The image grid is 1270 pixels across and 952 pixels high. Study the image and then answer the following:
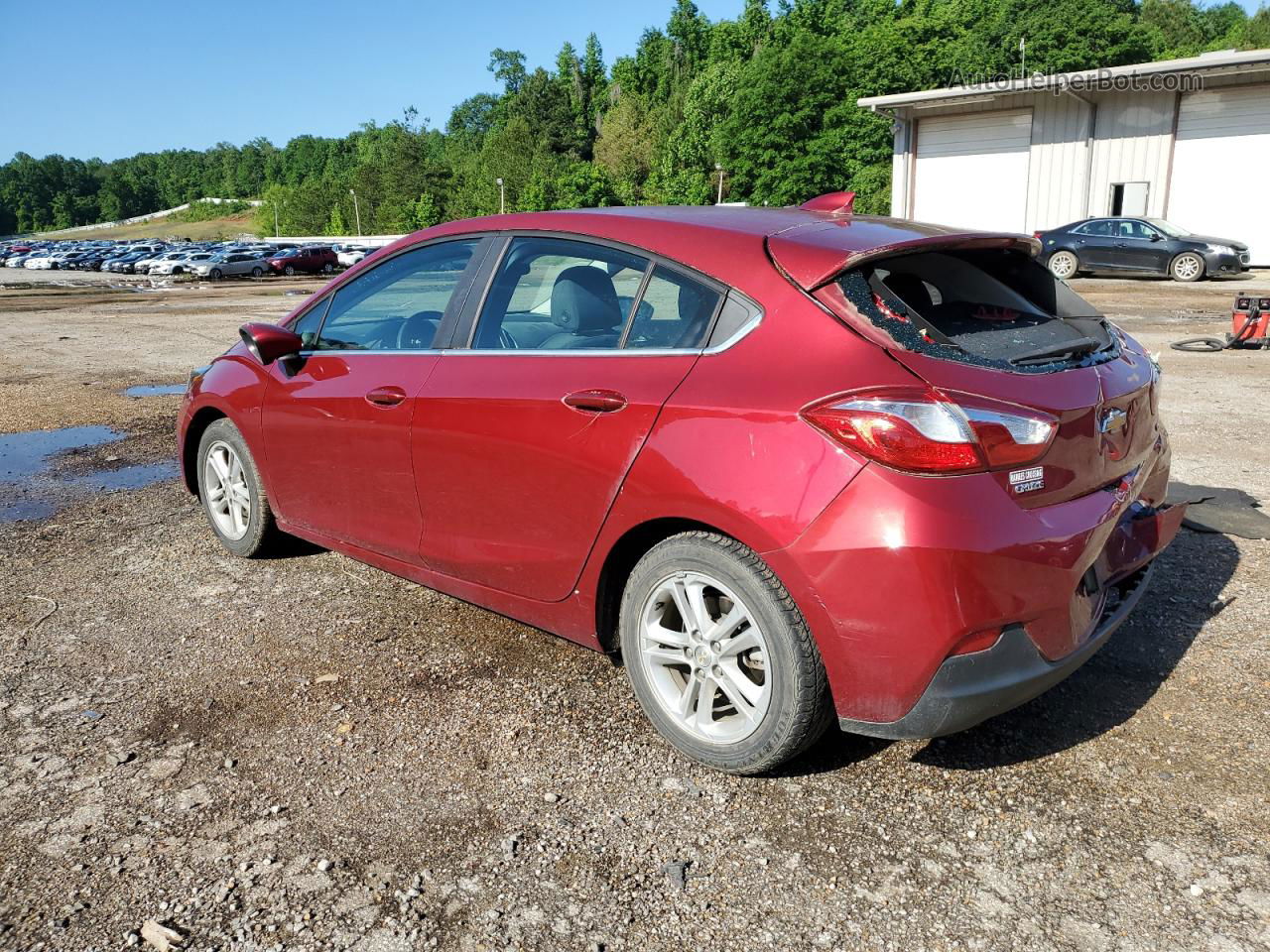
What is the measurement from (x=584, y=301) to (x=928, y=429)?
1.37 m

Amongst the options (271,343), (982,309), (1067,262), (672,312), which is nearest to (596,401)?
(672,312)

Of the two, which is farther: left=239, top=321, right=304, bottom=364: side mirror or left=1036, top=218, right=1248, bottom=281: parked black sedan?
left=1036, top=218, right=1248, bottom=281: parked black sedan

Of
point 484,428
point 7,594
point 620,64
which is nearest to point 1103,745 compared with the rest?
point 484,428

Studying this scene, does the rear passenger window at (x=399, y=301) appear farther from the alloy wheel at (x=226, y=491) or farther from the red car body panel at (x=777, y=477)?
the alloy wheel at (x=226, y=491)

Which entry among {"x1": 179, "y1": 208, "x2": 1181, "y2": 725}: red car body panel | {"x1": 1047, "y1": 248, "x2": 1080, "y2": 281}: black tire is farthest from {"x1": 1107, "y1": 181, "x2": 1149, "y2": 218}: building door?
{"x1": 179, "y1": 208, "x2": 1181, "y2": 725}: red car body panel

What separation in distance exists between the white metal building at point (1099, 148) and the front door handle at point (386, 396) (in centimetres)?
3254

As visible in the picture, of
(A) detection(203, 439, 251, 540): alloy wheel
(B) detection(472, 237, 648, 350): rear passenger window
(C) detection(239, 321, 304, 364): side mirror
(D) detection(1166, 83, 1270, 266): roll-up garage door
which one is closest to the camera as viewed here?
(B) detection(472, 237, 648, 350): rear passenger window

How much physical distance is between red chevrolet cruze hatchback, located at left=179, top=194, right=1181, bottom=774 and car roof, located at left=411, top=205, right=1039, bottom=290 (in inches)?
0.5

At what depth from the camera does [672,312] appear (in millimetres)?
3125

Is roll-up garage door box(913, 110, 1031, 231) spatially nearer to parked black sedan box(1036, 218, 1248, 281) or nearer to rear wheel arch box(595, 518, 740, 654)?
parked black sedan box(1036, 218, 1248, 281)

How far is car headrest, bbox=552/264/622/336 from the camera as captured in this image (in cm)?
334

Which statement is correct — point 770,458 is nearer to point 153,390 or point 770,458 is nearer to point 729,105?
point 153,390

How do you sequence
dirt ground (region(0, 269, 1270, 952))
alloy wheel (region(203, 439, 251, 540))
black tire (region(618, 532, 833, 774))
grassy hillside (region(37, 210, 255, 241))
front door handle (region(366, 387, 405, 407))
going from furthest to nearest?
grassy hillside (region(37, 210, 255, 241))
alloy wheel (region(203, 439, 251, 540))
front door handle (region(366, 387, 405, 407))
black tire (region(618, 532, 833, 774))
dirt ground (region(0, 269, 1270, 952))

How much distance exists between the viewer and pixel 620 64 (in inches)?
5049
